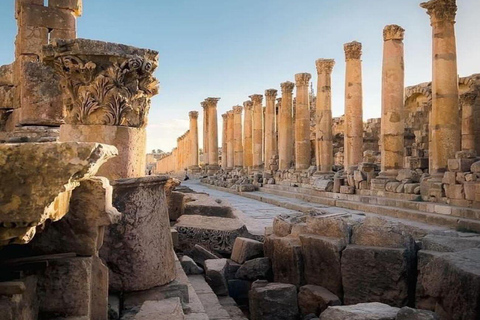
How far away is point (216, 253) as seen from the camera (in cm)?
797

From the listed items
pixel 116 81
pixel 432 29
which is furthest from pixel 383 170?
pixel 116 81

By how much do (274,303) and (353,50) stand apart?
15512mm

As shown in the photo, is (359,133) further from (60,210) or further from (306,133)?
(60,210)

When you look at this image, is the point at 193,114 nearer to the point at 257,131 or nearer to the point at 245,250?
the point at 257,131

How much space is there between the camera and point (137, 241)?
14.2 feet

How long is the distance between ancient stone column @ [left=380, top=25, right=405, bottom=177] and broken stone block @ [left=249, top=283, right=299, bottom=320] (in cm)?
1087

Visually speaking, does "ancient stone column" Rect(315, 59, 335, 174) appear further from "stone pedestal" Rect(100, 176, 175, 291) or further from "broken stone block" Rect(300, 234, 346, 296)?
"stone pedestal" Rect(100, 176, 175, 291)

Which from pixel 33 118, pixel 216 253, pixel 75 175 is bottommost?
pixel 216 253

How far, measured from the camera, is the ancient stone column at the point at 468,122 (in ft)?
67.9

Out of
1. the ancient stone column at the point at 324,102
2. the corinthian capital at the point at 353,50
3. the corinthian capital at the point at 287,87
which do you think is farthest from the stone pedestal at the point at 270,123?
the corinthian capital at the point at 353,50

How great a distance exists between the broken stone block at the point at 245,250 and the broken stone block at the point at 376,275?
1.92 meters

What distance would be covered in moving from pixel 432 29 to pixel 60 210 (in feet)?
46.6

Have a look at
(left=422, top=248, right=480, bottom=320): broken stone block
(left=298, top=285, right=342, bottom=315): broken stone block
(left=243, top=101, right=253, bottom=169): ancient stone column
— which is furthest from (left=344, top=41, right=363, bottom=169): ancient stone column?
(left=243, top=101, right=253, bottom=169): ancient stone column

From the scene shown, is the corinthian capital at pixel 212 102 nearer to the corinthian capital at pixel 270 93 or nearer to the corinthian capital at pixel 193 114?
the corinthian capital at pixel 193 114
